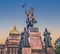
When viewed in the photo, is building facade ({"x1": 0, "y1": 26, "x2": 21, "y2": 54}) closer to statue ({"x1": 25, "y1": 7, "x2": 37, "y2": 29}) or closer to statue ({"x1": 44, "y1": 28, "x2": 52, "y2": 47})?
statue ({"x1": 25, "y1": 7, "x2": 37, "y2": 29})

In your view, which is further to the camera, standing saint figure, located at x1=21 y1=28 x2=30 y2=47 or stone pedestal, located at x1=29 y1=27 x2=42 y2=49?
stone pedestal, located at x1=29 y1=27 x2=42 y2=49

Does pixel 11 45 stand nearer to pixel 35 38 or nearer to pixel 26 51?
pixel 35 38

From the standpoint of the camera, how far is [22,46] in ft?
117

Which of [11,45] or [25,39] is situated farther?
[11,45]

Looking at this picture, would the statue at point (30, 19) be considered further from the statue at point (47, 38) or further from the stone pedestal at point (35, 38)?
the statue at point (47, 38)

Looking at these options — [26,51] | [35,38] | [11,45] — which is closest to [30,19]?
[35,38]

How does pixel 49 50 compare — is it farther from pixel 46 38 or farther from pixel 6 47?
pixel 6 47

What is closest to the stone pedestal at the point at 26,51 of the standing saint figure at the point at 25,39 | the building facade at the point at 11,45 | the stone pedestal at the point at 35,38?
the standing saint figure at the point at 25,39

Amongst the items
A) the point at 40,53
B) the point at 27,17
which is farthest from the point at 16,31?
the point at 40,53

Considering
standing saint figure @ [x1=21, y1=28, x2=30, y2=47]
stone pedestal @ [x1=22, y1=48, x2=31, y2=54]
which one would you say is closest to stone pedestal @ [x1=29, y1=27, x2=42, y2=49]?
standing saint figure @ [x1=21, y1=28, x2=30, y2=47]

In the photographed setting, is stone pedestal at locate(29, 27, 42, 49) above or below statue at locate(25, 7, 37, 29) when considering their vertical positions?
below

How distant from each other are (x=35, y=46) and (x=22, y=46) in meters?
2.33

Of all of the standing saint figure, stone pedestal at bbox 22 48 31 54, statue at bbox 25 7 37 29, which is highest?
statue at bbox 25 7 37 29

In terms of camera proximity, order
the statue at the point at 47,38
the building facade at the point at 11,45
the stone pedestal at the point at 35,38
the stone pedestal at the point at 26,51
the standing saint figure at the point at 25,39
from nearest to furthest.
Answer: the stone pedestal at the point at 26,51 < the standing saint figure at the point at 25,39 < the stone pedestal at the point at 35,38 < the statue at the point at 47,38 < the building facade at the point at 11,45
